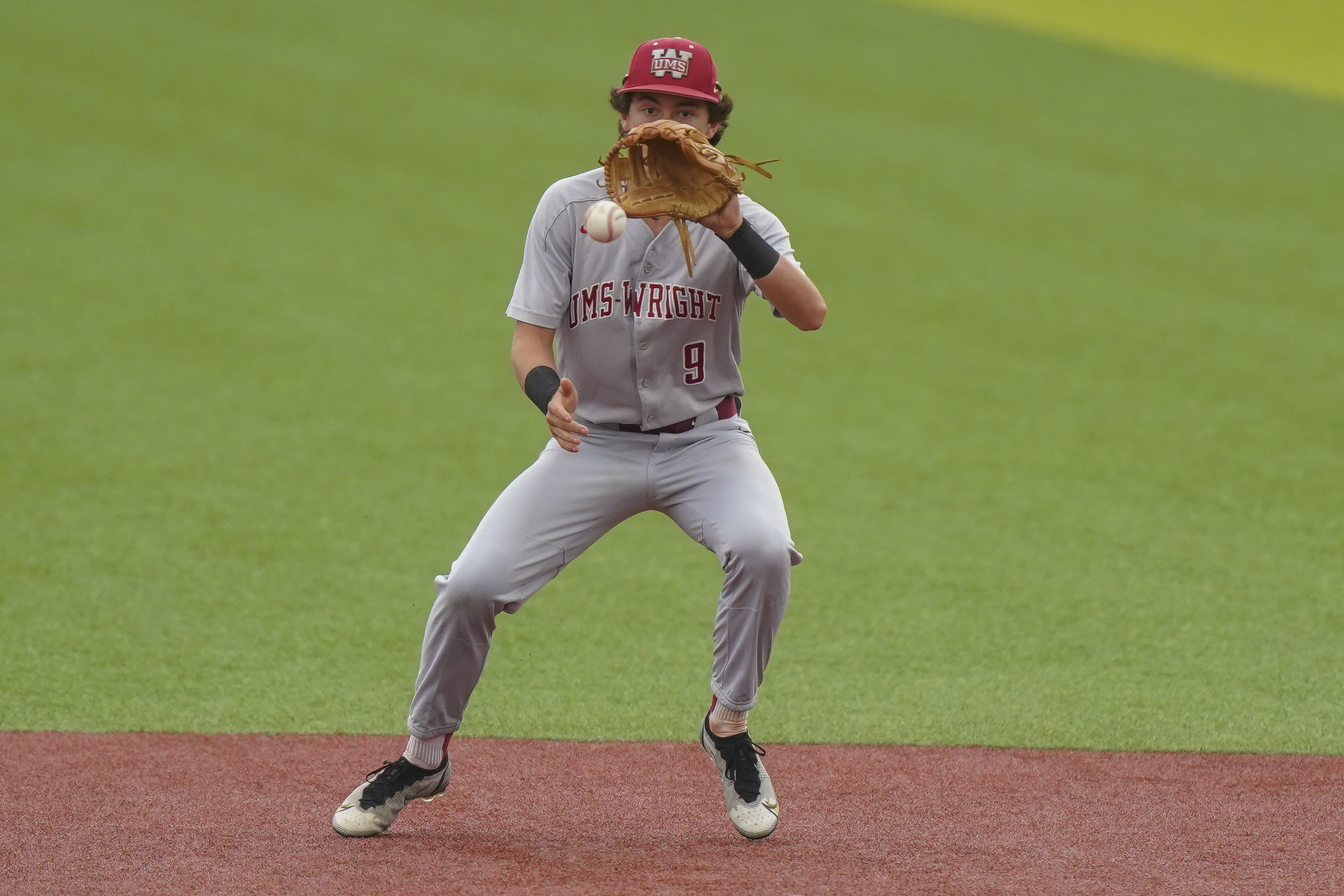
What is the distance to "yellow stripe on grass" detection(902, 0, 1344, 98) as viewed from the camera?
15.6m

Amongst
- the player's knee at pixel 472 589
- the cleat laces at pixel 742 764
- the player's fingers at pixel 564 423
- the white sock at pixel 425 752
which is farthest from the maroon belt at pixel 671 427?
the white sock at pixel 425 752

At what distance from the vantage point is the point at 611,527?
3918mm

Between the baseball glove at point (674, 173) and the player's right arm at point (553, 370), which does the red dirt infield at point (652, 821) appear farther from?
the baseball glove at point (674, 173)

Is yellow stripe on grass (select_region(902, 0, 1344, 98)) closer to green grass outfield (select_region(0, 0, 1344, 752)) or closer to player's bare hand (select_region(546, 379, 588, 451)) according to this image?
green grass outfield (select_region(0, 0, 1344, 752))

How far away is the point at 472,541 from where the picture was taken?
385 cm

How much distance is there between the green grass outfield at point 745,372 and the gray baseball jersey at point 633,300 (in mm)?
1492

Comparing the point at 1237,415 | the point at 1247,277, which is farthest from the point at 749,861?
the point at 1247,277

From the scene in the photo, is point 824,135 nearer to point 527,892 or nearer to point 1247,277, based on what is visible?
point 1247,277

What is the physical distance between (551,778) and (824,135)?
10.2 metres

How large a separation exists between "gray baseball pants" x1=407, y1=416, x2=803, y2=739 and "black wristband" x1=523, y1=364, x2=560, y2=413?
9.3 inches

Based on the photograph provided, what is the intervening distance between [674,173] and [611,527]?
0.96 meters

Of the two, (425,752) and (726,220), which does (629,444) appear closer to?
(726,220)

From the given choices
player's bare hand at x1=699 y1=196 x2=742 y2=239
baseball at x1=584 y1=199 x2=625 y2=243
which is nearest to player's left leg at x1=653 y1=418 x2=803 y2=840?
player's bare hand at x1=699 y1=196 x2=742 y2=239

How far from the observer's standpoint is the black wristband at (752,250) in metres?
3.60
